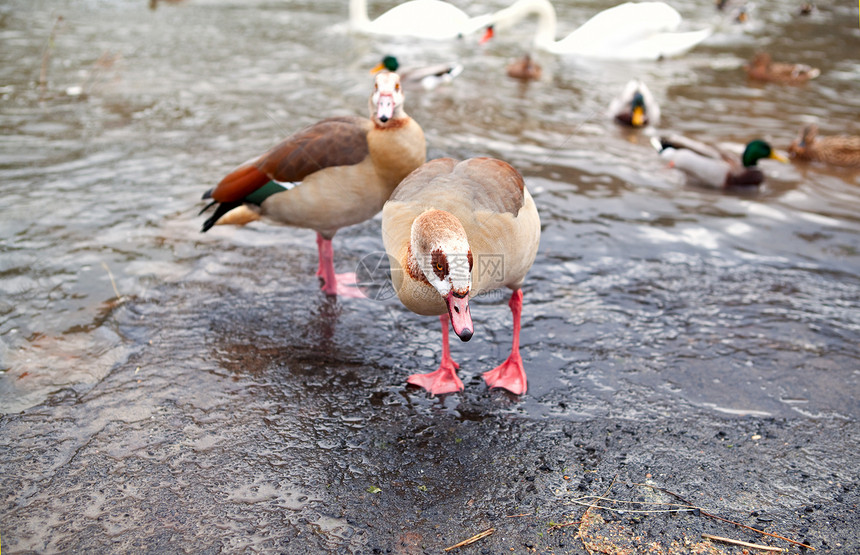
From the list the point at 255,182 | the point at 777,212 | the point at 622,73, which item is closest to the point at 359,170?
the point at 255,182

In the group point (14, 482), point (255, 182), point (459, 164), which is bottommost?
point (14, 482)

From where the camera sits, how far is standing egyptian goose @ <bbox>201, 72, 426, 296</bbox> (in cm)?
472

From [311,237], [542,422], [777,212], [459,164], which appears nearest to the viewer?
[542,422]

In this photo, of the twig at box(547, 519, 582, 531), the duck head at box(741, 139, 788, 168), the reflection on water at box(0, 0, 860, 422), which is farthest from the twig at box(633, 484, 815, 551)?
the duck head at box(741, 139, 788, 168)

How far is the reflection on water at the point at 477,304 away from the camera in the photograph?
4445 millimetres

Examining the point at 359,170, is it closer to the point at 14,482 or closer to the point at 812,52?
the point at 14,482

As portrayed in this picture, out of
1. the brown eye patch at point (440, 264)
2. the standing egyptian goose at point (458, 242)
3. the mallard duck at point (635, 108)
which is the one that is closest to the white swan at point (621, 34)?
the mallard duck at point (635, 108)

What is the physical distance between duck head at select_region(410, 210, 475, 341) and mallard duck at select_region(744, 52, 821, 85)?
1142cm

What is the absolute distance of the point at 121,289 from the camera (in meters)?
5.15

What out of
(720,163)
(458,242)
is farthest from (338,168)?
(720,163)

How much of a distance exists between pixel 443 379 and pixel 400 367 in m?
0.38

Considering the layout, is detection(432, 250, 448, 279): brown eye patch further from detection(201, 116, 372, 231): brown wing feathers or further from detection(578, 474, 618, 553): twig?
detection(201, 116, 372, 231): brown wing feathers

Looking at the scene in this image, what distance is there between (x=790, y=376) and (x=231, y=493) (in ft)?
12.3

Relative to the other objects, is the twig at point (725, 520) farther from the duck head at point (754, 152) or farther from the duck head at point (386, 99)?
the duck head at point (754, 152)
